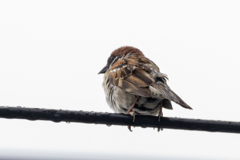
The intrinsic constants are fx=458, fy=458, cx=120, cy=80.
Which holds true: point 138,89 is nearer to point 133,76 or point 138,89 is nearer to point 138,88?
point 138,88

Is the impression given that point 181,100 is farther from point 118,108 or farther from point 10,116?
point 10,116

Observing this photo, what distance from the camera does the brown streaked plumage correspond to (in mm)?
4762

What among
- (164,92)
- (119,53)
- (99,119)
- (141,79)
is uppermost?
(119,53)

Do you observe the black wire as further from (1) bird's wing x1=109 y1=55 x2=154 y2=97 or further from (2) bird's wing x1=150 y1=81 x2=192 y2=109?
(1) bird's wing x1=109 y1=55 x2=154 y2=97

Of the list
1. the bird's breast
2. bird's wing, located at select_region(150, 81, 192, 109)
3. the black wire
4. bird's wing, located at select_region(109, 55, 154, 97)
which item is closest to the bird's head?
bird's wing, located at select_region(109, 55, 154, 97)

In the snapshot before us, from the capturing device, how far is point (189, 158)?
5.69 meters

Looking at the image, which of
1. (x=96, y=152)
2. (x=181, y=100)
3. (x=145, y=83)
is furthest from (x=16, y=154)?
(x=181, y=100)

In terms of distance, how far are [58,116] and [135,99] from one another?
214 cm

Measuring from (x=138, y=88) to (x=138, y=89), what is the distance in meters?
0.03

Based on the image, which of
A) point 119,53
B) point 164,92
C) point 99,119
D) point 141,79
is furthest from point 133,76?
point 99,119

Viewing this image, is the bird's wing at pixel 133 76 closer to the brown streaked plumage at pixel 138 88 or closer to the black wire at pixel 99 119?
the brown streaked plumage at pixel 138 88

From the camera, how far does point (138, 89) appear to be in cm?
489

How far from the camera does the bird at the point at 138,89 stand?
4.76 metres

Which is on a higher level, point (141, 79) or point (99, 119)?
point (141, 79)
